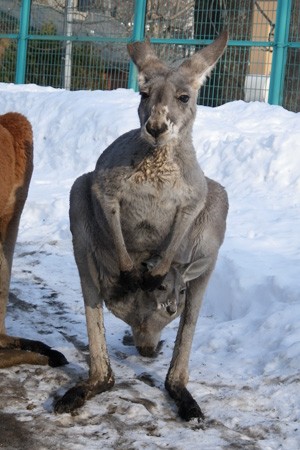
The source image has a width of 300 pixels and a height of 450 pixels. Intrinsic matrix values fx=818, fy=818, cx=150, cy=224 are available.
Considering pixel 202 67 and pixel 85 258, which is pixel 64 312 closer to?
pixel 85 258

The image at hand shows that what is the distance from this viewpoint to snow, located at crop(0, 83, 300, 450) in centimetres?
353

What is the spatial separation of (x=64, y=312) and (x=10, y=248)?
88 cm

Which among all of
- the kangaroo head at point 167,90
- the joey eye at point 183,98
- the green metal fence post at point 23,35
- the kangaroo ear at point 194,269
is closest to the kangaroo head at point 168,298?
the kangaroo ear at point 194,269

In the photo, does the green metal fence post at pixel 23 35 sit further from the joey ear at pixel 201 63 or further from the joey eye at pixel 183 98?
the joey eye at pixel 183 98

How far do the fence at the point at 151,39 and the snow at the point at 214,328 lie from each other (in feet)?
4.37

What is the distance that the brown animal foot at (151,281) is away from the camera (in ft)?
12.7

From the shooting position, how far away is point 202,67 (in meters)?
4.07

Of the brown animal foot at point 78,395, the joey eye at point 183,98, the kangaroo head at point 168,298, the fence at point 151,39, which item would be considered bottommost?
the brown animal foot at point 78,395

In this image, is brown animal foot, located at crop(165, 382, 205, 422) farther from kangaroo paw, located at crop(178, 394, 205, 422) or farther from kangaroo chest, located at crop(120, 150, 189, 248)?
kangaroo chest, located at crop(120, 150, 189, 248)

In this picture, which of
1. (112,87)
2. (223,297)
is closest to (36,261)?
(223,297)

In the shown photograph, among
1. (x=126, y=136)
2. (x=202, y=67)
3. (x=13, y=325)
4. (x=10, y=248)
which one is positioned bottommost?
(x=13, y=325)

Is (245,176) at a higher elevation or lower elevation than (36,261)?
higher

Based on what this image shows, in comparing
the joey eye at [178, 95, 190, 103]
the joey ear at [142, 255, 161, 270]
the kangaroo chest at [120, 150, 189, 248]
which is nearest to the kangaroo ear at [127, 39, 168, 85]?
the joey eye at [178, 95, 190, 103]

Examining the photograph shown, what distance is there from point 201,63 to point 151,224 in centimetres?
86
